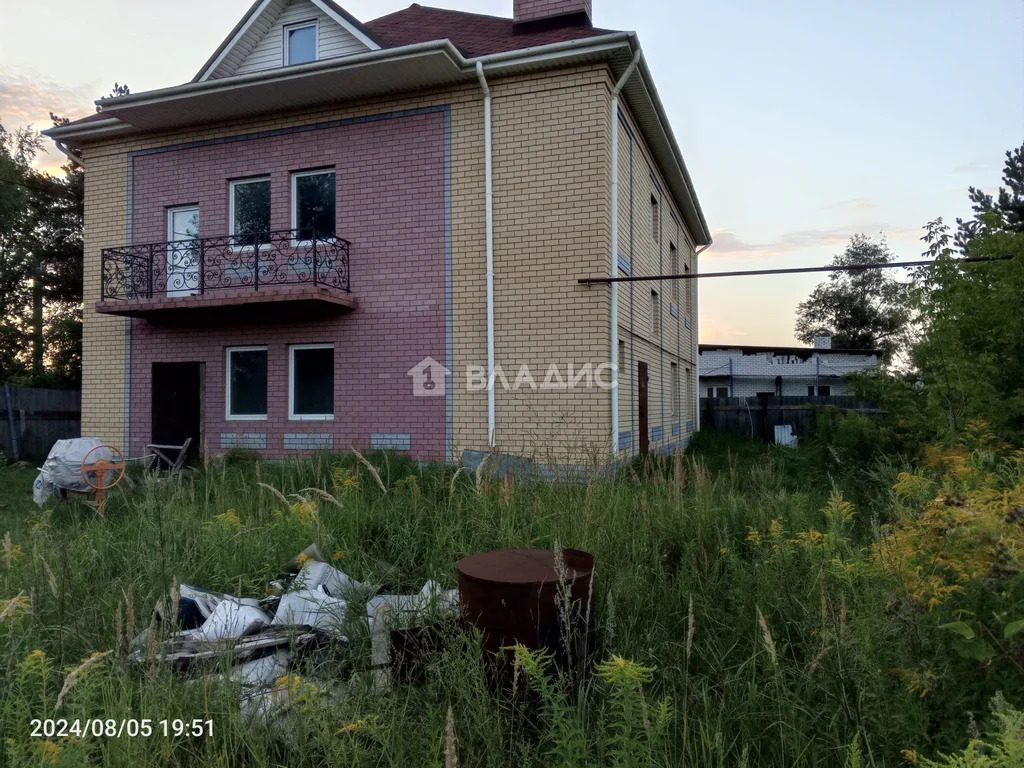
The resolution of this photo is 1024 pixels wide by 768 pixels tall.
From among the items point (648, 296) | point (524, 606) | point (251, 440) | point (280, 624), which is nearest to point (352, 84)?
point (251, 440)

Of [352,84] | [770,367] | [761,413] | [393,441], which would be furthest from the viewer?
[770,367]

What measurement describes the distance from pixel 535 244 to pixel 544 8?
3985 mm

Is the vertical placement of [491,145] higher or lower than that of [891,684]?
higher

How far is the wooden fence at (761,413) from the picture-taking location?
57.9 feet

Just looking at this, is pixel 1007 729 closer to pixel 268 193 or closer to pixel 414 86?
pixel 414 86

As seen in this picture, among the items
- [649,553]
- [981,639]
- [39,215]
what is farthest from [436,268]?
[39,215]

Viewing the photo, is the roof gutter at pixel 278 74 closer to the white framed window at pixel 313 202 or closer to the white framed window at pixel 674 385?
the white framed window at pixel 313 202

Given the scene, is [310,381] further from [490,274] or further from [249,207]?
[490,274]

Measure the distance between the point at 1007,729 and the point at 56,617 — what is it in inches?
148

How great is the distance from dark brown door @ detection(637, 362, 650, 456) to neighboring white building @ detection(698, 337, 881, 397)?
2273 centimetres

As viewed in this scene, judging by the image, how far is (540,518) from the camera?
4.16m

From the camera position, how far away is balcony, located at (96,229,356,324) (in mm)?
9773

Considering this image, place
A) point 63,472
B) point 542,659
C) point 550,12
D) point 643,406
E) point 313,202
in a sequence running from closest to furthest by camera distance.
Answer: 1. point 542,659
2. point 63,472
3. point 550,12
4. point 313,202
5. point 643,406

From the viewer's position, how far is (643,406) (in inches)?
449
